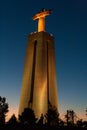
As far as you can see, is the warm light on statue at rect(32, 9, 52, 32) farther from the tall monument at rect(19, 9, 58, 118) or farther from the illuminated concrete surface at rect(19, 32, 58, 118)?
the illuminated concrete surface at rect(19, 32, 58, 118)

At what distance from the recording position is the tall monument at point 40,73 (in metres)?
71.8

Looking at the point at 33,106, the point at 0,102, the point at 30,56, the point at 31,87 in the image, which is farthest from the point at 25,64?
the point at 0,102

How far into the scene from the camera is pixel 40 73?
73.8 m

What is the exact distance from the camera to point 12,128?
3878cm

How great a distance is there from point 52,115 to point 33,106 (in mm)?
8868

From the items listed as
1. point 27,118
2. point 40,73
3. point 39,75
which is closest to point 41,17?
point 40,73

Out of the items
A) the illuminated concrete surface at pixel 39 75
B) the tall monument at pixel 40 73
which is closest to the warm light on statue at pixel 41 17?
the tall monument at pixel 40 73

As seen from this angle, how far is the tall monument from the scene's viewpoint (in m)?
71.8

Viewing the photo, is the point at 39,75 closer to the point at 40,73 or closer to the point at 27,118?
the point at 40,73

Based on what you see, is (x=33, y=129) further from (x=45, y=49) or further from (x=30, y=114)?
(x=45, y=49)

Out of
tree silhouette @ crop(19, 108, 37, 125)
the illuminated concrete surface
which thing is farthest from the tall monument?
tree silhouette @ crop(19, 108, 37, 125)

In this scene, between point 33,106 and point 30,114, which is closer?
point 30,114

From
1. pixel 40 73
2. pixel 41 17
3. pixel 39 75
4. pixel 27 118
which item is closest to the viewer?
pixel 27 118

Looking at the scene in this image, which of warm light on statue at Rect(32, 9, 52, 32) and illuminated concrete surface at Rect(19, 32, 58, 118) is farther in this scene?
warm light on statue at Rect(32, 9, 52, 32)
